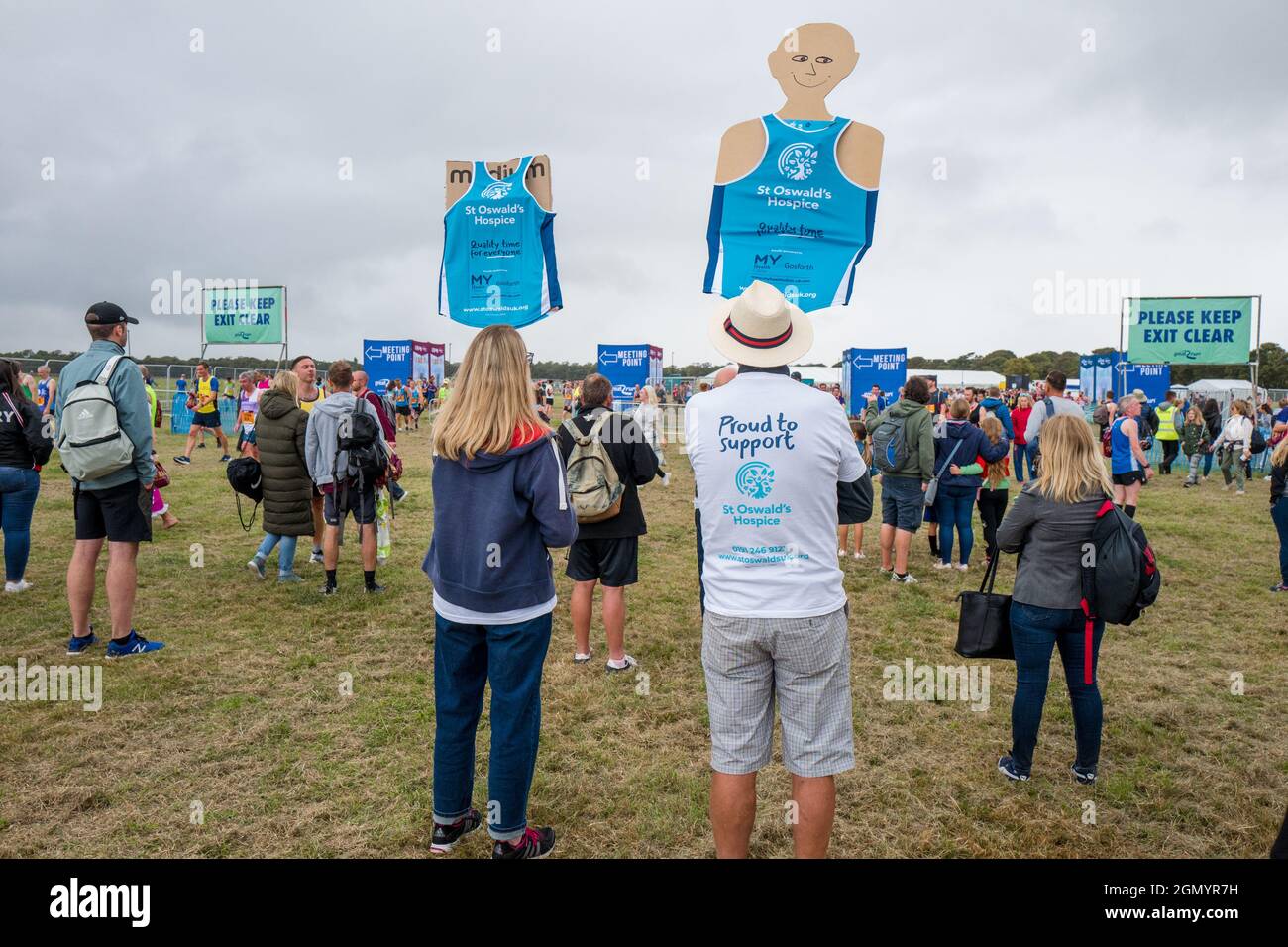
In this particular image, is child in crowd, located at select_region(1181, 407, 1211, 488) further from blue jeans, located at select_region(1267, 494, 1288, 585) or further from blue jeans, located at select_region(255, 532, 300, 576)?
blue jeans, located at select_region(255, 532, 300, 576)

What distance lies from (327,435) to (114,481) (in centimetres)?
173

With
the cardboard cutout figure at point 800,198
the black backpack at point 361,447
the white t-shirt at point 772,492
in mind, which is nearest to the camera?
the white t-shirt at point 772,492

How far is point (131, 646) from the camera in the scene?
517 cm

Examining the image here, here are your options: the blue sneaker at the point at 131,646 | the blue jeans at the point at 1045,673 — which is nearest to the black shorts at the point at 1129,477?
the blue jeans at the point at 1045,673

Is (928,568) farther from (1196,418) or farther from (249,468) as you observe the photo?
(1196,418)

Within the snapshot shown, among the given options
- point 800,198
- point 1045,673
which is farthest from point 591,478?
point 1045,673

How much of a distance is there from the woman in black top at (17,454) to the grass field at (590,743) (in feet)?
2.22

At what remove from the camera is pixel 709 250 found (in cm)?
Answer: 356

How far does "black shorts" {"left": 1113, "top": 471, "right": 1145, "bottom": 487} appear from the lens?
9367mm

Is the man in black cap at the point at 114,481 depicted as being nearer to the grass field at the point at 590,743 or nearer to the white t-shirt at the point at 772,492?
the grass field at the point at 590,743

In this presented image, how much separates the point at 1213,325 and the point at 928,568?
45.6 feet

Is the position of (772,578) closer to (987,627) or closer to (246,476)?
(987,627)

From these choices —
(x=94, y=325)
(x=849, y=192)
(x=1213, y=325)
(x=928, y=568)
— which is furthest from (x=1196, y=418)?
(x=94, y=325)

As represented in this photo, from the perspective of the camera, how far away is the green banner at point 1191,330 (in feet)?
55.6
